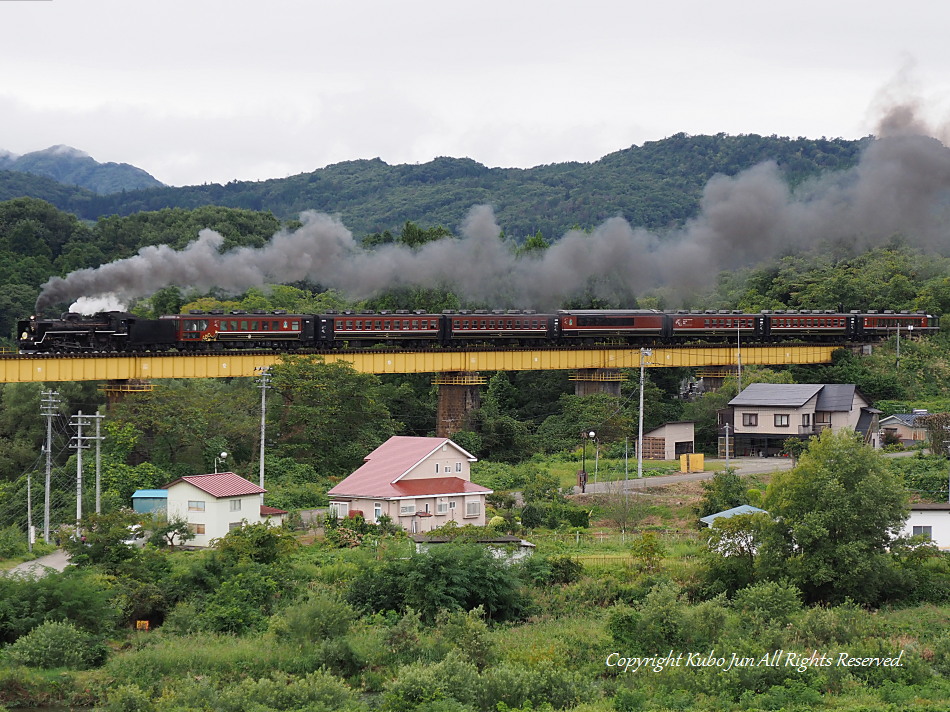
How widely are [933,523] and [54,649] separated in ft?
88.0

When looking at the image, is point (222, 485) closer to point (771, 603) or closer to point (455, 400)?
point (771, 603)

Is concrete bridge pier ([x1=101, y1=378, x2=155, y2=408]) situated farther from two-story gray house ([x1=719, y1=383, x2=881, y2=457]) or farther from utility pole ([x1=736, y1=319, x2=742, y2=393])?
utility pole ([x1=736, y1=319, x2=742, y2=393])

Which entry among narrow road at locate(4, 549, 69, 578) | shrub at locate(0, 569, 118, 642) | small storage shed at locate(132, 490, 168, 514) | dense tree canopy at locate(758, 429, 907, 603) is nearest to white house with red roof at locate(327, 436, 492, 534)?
small storage shed at locate(132, 490, 168, 514)

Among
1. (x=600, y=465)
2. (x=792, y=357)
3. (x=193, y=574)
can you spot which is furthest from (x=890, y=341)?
(x=193, y=574)

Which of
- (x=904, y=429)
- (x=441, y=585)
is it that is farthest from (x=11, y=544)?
(x=904, y=429)

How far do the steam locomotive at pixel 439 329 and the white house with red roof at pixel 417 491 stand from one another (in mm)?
15674

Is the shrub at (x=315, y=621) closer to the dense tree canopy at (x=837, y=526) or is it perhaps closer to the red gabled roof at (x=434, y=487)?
the dense tree canopy at (x=837, y=526)

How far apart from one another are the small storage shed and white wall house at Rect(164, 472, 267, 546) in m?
3.14

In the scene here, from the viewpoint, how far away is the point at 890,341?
81375mm

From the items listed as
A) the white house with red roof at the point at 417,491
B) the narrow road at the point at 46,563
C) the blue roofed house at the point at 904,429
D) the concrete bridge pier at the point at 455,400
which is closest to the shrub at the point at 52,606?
the narrow road at the point at 46,563

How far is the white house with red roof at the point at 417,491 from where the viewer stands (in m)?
46.1

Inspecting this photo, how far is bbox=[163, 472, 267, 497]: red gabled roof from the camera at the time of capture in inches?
1753

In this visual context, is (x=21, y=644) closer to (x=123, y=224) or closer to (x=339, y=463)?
(x=339, y=463)

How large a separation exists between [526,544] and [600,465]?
21.3m
